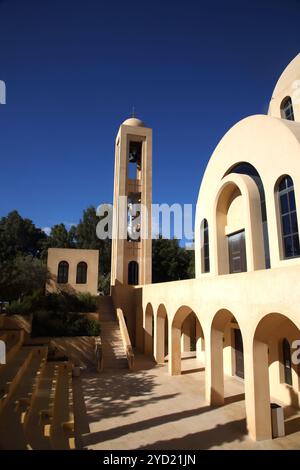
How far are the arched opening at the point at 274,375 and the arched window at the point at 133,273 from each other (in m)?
13.5

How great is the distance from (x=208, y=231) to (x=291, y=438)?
10508 mm

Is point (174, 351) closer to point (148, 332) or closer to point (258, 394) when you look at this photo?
point (148, 332)

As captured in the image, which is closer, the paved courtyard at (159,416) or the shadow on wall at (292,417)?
the paved courtyard at (159,416)

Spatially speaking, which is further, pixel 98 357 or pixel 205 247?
pixel 205 247

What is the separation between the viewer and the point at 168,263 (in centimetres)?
3625

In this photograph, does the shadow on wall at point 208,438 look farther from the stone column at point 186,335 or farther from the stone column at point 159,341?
the stone column at point 186,335

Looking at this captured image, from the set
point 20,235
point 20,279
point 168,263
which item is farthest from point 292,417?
point 20,235

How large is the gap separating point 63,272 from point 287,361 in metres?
17.2

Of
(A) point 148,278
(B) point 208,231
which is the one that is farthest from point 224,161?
(A) point 148,278

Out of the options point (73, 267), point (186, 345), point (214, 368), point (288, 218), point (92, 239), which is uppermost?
point (92, 239)

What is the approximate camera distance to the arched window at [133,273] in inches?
932

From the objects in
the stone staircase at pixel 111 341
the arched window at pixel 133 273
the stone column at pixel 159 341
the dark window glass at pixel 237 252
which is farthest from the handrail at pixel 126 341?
the dark window glass at pixel 237 252
